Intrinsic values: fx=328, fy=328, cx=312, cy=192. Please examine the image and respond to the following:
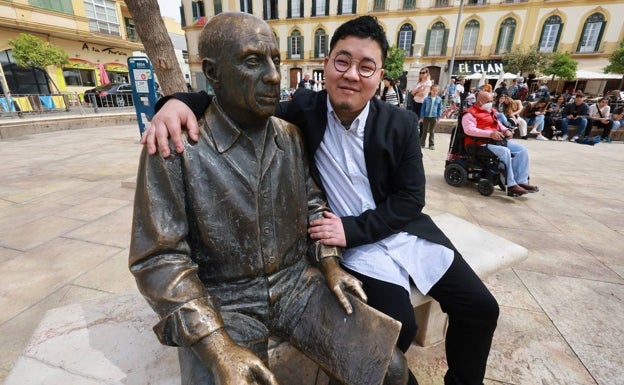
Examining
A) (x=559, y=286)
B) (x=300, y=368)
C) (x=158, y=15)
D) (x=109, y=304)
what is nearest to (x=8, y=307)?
(x=109, y=304)

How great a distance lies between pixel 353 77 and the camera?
1.44m

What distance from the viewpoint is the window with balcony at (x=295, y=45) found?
29.8m

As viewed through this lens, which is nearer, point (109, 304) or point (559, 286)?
point (109, 304)

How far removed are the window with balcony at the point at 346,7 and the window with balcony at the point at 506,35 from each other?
456 inches

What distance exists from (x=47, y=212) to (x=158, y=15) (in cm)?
277

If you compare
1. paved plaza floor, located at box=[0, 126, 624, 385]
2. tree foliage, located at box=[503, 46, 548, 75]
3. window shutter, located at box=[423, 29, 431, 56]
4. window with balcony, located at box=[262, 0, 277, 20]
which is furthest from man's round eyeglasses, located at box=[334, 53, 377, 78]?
window with balcony, located at box=[262, 0, 277, 20]

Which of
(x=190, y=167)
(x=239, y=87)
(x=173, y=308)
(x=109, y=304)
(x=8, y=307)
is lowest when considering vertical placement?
(x=8, y=307)

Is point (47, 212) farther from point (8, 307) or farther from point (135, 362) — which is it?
point (135, 362)

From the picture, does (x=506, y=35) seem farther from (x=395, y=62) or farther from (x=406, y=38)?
(x=395, y=62)

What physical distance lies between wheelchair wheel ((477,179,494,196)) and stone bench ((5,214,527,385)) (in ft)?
13.1

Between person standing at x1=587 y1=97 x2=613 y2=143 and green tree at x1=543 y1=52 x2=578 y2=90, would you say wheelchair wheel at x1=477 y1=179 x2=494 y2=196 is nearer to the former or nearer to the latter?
person standing at x1=587 y1=97 x2=613 y2=143

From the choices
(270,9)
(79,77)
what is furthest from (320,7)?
(79,77)

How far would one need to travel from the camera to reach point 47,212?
407 cm

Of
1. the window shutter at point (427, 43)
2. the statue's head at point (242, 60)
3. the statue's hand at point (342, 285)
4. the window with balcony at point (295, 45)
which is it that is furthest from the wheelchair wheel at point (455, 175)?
the window with balcony at point (295, 45)
